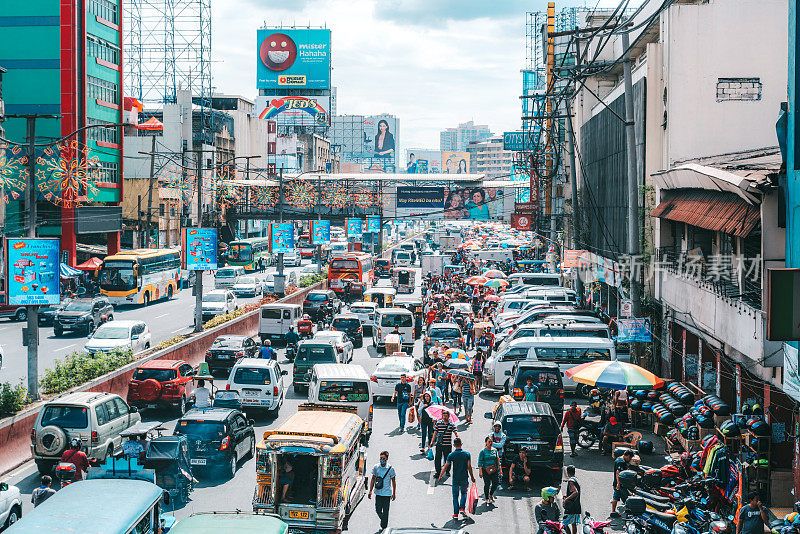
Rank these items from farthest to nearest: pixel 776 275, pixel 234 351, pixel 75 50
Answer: pixel 75 50 → pixel 234 351 → pixel 776 275

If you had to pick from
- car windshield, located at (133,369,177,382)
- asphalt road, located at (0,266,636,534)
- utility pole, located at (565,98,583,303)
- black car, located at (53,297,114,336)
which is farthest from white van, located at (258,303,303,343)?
asphalt road, located at (0,266,636,534)

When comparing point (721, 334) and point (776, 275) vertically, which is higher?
point (776, 275)

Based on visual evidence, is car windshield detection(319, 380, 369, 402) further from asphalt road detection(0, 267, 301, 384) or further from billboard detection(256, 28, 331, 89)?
billboard detection(256, 28, 331, 89)

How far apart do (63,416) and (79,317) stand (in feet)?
78.8

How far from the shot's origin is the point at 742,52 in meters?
27.3

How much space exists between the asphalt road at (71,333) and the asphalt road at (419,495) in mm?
9698

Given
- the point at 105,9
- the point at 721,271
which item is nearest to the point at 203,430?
the point at 721,271

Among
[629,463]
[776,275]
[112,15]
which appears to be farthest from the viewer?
[112,15]

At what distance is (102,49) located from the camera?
70.8m

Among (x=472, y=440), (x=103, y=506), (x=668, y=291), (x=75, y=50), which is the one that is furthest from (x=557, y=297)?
(x=75, y=50)

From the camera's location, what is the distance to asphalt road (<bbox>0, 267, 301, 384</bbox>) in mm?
32306

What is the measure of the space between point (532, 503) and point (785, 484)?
4.88m

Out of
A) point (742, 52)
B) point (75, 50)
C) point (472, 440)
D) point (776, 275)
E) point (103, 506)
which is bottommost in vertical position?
point (472, 440)

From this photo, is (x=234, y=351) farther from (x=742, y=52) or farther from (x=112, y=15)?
(x=112, y=15)
